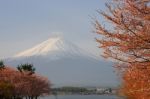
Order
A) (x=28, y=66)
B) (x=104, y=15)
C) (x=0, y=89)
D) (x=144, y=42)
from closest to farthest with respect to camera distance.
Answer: (x=144, y=42)
(x=104, y=15)
(x=0, y=89)
(x=28, y=66)

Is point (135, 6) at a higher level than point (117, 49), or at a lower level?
higher

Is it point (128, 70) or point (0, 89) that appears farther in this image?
point (0, 89)

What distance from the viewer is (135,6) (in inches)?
632

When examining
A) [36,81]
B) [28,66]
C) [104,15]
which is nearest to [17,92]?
[36,81]

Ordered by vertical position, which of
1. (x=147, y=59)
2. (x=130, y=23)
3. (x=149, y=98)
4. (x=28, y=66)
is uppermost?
(x=28, y=66)

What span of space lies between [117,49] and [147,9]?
1.70 m

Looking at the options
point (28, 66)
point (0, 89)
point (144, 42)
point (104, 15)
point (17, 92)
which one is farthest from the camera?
point (28, 66)

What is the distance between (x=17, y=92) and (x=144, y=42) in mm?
84681

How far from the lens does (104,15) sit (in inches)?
671

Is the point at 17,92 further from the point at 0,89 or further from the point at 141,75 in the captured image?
the point at 141,75

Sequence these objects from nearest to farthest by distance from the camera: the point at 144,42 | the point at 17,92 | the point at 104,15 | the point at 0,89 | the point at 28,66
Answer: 1. the point at 144,42
2. the point at 104,15
3. the point at 0,89
4. the point at 17,92
5. the point at 28,66

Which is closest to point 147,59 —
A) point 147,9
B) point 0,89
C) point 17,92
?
point 147,9

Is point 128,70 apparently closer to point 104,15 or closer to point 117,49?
point 117,49

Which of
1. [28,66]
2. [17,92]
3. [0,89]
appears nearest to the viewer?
[0,89]
